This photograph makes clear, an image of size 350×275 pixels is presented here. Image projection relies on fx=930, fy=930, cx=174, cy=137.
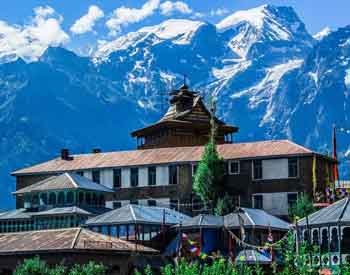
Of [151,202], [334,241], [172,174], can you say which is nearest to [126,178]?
[151,202]

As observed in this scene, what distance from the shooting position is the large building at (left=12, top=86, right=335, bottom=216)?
282ft

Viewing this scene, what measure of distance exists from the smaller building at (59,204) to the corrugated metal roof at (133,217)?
3203 millimetres

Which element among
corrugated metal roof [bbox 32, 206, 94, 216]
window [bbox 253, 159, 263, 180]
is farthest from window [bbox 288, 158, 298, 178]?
corrugated metal roof [bbox 32, 206, 94, 216]

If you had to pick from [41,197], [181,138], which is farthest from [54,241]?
[181,138]

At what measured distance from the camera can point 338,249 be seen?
183 ft

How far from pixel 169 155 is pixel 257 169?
33.8ft

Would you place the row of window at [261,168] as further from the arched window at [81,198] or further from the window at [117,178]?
the arched window at [81,198]

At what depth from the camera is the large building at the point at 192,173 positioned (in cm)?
8594

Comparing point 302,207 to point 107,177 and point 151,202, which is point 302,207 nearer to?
point 151,202

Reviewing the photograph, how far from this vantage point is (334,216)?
56375mm

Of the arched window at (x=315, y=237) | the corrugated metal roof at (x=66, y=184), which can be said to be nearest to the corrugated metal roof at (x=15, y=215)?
the corrugated metal roof at (x=66, y=184)

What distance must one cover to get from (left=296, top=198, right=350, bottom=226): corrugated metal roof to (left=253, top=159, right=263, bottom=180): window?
28.8 meters

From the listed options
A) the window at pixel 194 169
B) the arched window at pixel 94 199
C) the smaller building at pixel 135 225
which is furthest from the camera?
the window at pixel 194 169

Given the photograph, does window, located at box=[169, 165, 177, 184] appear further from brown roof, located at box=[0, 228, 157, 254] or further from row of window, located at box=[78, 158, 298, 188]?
brown roof, located at box=[0, 228, 157, 254]
